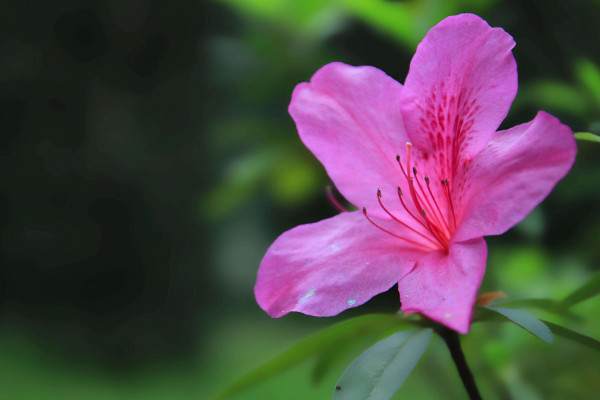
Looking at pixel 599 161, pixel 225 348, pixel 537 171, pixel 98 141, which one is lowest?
pixel 225 348

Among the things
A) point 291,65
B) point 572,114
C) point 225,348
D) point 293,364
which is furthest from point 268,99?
point 225,348

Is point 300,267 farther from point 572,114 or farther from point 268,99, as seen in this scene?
point 268,99

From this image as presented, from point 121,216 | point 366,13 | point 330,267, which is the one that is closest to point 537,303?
point 330,267

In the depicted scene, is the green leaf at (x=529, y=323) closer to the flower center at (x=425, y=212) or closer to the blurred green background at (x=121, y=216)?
the flower center at (x=425, y=212)

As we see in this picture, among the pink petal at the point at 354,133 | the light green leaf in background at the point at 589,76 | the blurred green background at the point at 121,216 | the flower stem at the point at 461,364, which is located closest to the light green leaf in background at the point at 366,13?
the light green leaf in background at the point at 589,76

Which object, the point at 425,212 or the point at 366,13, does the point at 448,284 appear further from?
the point at 366,13
